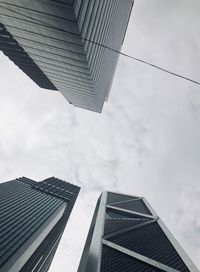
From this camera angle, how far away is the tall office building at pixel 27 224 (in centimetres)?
7131

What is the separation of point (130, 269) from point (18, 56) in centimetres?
7952

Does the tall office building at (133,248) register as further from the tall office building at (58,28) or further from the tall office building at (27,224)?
the tall office building at (58,28)

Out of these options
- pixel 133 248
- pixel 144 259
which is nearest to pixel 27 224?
pixel 133 248

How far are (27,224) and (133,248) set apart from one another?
128 ft

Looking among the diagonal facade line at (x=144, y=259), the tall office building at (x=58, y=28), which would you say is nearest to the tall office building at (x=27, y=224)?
the diagonal facade line at (x=144, y=259)

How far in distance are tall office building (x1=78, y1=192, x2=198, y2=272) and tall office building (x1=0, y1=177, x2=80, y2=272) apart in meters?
17.5

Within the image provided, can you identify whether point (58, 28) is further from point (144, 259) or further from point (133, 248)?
point (133, 248)

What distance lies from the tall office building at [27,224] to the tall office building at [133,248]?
17.5 m

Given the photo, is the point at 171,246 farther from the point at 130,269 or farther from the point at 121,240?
the point at 130,269

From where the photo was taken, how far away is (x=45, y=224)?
96.7 m

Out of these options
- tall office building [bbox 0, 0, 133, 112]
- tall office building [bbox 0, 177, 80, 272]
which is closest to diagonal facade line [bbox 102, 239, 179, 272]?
tall office building [bbox 0, 177, 80, 272]

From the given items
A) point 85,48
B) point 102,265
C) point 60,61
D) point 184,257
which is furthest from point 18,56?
point 184,257

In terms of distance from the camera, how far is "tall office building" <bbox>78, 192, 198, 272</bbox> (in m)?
59.6

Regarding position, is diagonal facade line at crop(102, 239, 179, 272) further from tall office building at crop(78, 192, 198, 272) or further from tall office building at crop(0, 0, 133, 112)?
tall office building at crop(0, 0, 133, 112)
